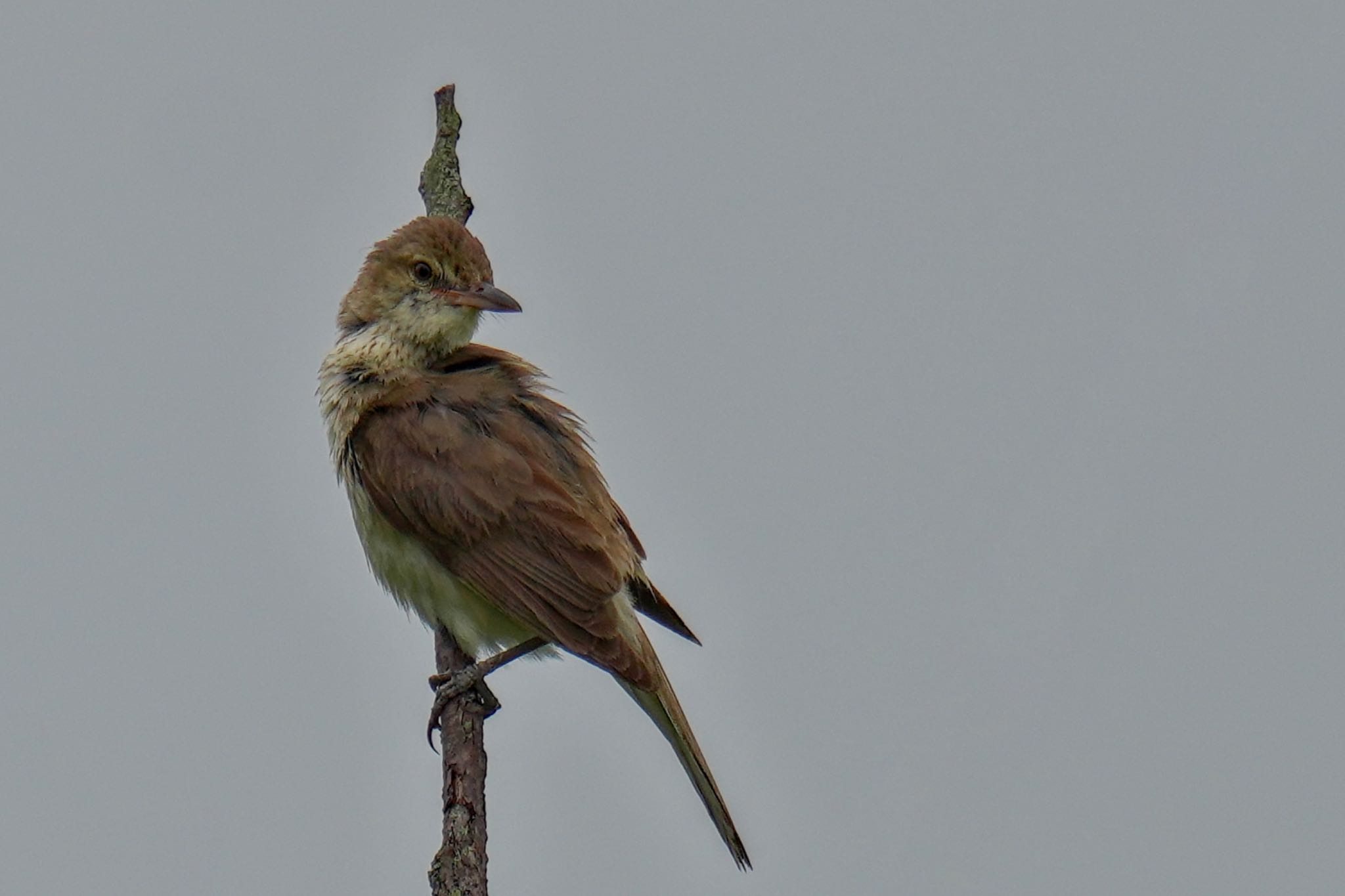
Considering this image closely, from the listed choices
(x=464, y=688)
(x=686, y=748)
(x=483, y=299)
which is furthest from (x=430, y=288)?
(x=686, y=748)

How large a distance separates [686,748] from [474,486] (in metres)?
1.35

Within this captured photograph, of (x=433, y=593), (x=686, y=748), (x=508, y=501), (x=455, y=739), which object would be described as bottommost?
(x=686, y=748)

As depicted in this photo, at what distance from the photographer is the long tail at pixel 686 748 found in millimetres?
6949

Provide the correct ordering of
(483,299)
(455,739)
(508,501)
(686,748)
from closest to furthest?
(455,739), (686,748), (508,501), (483,299)

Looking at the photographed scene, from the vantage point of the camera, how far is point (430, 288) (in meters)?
7.68

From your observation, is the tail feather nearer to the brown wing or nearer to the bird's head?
the brown wing

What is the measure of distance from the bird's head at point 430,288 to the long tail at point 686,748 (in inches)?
65.0

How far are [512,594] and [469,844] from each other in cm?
151

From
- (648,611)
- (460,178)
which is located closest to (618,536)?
(648,611)

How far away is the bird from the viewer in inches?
280

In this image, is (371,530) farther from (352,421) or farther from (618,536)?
(618,536)

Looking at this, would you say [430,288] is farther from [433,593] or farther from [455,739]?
[455,739]

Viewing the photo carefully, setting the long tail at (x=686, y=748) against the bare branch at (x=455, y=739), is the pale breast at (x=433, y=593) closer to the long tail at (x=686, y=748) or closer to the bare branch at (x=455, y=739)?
the bare branch at (x=455, y=739)

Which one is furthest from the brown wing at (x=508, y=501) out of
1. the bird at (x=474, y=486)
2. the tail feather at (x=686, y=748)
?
the tail feather at (x=686, y=748)
